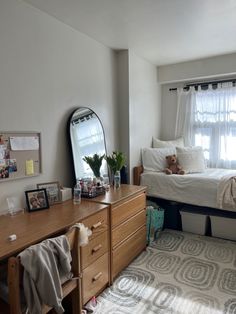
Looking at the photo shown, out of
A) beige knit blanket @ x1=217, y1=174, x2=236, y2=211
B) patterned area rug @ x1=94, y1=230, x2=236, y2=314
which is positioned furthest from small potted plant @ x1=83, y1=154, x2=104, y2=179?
beige knit blanket @ x1=217, y1=174, x2=236, y2=211

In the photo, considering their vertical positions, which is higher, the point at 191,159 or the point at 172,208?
the point at 191,159

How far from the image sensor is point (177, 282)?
219 centimetres

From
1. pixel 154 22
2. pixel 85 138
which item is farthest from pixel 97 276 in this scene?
pixel 154 22

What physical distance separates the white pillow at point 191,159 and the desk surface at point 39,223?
1.78m

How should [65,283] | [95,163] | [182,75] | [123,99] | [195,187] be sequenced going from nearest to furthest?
1. [65,283]
2. [95,163]
3. [195,187]
4. [123,99]
5. [182,75]

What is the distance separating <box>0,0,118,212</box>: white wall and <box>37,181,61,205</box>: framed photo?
90 millimetres

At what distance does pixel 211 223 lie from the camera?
3156 mm

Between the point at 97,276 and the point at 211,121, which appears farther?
the point at 211,121

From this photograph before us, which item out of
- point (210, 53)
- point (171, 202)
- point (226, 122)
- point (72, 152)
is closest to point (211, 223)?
point (171, 202)

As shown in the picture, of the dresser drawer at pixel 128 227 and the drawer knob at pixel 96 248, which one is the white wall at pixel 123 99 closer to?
the dresser drawer at pixel 128 227

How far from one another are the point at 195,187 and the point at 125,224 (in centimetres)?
121

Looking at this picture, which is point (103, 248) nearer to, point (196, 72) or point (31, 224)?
point (31, 224)

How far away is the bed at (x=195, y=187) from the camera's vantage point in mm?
2857

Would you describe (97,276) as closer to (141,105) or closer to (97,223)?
(97,223)
